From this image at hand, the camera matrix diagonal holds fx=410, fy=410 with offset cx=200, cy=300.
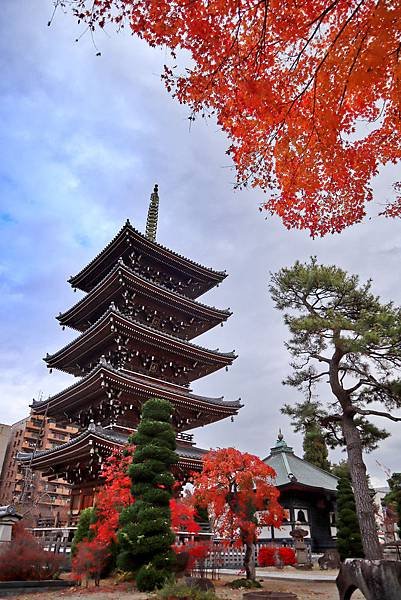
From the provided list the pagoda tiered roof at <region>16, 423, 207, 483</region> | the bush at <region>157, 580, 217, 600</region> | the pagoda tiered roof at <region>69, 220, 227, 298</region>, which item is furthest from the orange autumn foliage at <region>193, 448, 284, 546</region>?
the pagoda tiered roof at <region>69, 220, 227, 298</region>

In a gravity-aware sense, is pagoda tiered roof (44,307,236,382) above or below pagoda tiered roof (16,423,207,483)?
above

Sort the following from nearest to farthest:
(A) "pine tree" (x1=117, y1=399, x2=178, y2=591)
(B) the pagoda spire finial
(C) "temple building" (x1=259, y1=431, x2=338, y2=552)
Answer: (A) "pine tree" (x1=117, y1=399, x2=178, y2=591) < (C) "temple building" (x1=259, y1=431, x2=338, y2=552) < (B) the pagoda spire finial

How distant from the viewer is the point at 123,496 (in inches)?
482

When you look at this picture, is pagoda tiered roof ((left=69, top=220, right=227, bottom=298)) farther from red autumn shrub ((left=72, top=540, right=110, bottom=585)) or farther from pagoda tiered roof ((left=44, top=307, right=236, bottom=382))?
red autumn shrub ((left=72, top=540, right=110, bottom=585))

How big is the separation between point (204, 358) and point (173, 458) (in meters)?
9.86

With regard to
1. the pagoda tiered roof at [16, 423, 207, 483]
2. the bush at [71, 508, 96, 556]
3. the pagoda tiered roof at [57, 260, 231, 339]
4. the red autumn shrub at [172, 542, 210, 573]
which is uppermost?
the pagoda tiered roof at [57, 260, 231, 339]

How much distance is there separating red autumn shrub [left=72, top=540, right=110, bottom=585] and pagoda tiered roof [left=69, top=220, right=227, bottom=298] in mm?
13854

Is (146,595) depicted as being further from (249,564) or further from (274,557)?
(274,557)

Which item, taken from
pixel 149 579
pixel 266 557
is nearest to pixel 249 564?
pixel 149 579

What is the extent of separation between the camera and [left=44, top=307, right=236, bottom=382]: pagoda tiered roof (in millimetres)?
18391

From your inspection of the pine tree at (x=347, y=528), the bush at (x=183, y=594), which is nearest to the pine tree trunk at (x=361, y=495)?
the pine tree at (x=347, y=528)

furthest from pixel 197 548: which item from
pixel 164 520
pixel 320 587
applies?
pixel 320 587

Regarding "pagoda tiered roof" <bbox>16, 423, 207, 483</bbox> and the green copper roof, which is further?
the green copper roof

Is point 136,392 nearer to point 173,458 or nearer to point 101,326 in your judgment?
point 101,326
